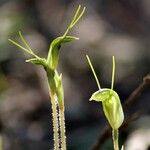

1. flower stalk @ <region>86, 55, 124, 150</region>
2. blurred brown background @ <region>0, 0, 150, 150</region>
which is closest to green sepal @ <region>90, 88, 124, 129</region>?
flower stalk @ <region>86, 55, 124, 150</region>

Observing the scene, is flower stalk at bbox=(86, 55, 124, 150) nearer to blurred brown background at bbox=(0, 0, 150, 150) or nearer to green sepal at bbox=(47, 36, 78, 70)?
green sepal at bbox=(47, 36, 78, 70)

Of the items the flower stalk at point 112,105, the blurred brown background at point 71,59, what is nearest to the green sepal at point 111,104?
the flower stalk at point 112,105

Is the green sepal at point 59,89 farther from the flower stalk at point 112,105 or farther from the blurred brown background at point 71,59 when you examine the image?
the blurred brown background at point 71,59

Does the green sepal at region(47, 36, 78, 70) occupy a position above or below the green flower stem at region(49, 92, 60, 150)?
above

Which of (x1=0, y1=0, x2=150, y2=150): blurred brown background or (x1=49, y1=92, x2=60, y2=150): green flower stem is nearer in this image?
(x1=49, y1=92, x2=60, y2=150): green flower stem

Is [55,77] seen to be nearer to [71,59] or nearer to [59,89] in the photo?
[59,89]
